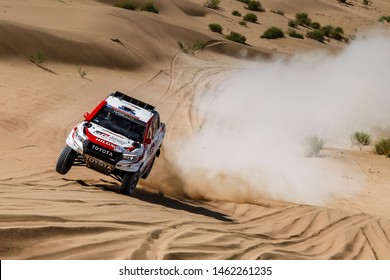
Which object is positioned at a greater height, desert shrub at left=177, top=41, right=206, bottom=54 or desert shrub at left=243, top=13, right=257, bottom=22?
desert shrub at left=177, top=41, right=206, bottom=54

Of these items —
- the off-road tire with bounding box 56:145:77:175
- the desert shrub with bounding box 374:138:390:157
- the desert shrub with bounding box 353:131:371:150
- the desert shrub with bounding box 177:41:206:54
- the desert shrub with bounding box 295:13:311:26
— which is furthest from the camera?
the desert shrub with bounding box 295:13:311:26

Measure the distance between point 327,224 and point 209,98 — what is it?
1361 cm

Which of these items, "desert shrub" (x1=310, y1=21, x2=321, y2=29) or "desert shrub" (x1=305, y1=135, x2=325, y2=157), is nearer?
"desert shrub" (x1=305, y1=135, x2=325, y2=157)

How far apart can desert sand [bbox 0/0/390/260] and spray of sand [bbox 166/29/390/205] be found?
0.11m

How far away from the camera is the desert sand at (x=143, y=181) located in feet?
26.5

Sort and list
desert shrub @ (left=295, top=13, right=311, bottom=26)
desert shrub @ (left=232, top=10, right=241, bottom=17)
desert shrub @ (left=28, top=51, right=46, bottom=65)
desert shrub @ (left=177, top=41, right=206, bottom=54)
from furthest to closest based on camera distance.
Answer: desert shrub @ (left=295, top=13, right=311, bottom=26), desert shrub @ (left=232, top=10, right=241, bottom=17), desert shrub @ (left=177, top=41, right=206, bottom=54), desert shrub @ (left=28, top=51, right=46, bottom=65)

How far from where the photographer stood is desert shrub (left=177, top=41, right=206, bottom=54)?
113 ft

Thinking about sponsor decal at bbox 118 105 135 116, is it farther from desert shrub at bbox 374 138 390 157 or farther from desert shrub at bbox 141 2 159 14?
desert shrub at bbox 141 2 159 14

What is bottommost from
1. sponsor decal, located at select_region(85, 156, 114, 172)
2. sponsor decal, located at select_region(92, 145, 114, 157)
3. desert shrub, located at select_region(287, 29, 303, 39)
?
desert shrub, located at select_region(287, 29, 303, 39)

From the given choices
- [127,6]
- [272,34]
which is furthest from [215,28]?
[127,6]

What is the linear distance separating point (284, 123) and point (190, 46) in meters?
14.3

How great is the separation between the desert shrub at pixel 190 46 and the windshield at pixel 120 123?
74.0 feet

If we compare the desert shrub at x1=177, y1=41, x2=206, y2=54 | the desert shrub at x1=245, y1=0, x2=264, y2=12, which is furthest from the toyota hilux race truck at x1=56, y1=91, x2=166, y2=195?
the desert shrub at x1=245, y1=0, x2=264, y2=12
